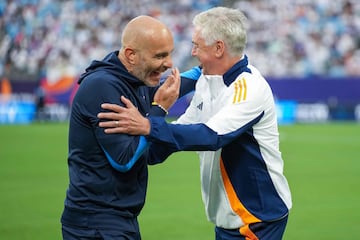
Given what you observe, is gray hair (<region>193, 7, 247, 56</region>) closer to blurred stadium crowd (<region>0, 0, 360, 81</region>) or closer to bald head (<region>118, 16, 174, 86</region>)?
bald head (<region>118, 16, 174, 86</region>)

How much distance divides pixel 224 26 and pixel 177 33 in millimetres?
27997

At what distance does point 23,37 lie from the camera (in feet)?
106

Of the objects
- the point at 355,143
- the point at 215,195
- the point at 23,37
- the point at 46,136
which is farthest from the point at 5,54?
the point at 215,195

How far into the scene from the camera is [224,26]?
16.1 feet

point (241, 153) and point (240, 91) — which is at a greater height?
point (240, 91)

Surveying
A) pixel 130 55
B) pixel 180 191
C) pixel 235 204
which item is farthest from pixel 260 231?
pixel 180 191

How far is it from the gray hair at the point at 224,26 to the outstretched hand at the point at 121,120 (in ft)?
2.83

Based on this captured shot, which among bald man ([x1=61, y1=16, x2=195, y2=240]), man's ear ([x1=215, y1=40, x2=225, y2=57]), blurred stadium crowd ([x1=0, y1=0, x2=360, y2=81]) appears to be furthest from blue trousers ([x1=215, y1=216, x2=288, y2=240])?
blurred stadium crowd ([x1=0, y1=0, x2=360, y2=81])

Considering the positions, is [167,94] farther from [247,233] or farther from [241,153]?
[247,233]

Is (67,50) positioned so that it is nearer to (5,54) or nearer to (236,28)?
(5,54)

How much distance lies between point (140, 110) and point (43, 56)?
27744 millimetres

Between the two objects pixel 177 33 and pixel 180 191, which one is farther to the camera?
pixel 177 33

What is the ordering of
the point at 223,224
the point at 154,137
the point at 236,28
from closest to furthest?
the point at 154,137 → the point at 236,28 → the point at 223,224

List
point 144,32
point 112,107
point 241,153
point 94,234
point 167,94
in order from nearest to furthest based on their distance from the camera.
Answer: point 112,107, point 144,32, point 94,234, point 167,94, point 241,153
